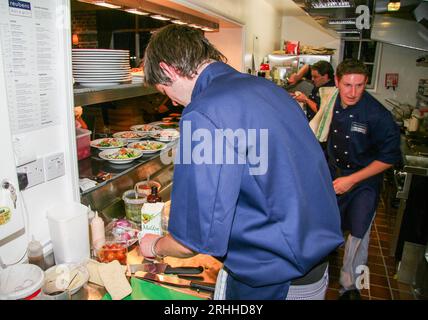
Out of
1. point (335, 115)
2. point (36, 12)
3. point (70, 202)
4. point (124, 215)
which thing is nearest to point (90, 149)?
point (124, 215)

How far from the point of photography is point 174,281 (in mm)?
1384

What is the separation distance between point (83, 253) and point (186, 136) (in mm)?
828

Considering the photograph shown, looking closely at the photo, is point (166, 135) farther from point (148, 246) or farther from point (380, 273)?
point (380, 273)

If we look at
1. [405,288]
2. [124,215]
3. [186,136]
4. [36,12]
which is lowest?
[405,288]

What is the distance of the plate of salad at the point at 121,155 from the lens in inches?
Result: 78.0

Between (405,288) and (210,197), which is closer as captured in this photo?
(210,197)

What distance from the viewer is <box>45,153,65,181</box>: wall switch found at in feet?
4.51

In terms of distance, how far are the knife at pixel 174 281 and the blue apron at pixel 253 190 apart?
0.19 metres

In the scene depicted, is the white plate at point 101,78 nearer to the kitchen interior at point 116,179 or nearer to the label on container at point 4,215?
the kitchen interior at point 116,179

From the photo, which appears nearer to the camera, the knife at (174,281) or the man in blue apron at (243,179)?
the man in blue apron at (243,179)

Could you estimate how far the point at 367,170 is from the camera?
97.0 inches

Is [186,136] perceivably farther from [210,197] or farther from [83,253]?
[83,253]
